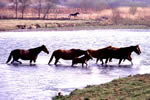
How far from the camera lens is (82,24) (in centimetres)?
7669

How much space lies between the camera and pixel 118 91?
1655 cm

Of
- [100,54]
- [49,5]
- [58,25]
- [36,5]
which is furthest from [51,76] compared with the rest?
[36,5]

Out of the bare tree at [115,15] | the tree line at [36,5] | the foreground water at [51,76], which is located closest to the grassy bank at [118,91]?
the foreground water at [51,76]

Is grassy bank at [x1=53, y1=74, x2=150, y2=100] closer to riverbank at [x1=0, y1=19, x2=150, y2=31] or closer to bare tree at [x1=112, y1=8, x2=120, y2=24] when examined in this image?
riverbank at [x1=0, y1=19, x2=150, y2=31]

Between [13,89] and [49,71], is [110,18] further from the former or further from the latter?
[13,89]

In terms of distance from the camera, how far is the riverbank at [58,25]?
225ft

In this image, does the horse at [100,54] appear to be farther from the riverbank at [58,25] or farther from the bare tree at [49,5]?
the bare tree at [49,5]

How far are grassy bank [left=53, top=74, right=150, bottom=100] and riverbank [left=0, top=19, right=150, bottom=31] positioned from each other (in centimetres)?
4911

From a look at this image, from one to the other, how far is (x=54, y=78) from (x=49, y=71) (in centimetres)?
255

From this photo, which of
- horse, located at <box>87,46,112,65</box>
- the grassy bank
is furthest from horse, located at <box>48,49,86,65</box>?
the grassy bank

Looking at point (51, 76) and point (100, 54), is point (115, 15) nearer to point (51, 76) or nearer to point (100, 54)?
point (100, 54)

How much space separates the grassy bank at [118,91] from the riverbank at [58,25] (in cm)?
4911

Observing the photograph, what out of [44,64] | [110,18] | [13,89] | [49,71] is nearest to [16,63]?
[44,64]

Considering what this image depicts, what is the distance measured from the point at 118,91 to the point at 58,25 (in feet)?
189
